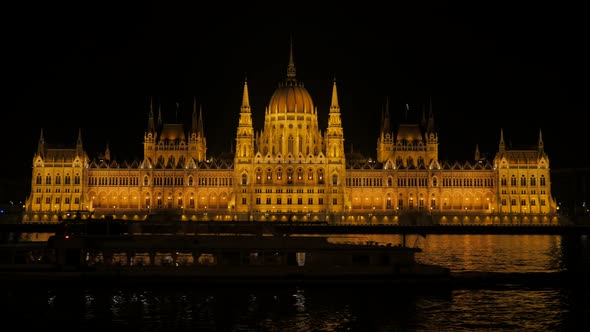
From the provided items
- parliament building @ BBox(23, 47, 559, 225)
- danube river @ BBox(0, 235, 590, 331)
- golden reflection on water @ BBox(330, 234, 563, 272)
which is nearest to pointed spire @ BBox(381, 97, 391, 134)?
parliament building @ BBox(23, 47, 559, 225)

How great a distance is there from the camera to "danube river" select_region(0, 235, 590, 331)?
47.0 metres

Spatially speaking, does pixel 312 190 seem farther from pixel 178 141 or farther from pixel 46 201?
pixel 46 201

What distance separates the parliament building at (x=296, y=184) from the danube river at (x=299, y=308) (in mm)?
97488

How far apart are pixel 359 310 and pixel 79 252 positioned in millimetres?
19432

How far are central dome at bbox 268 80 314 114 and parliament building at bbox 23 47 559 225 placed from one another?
228mm

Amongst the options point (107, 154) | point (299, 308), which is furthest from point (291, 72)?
point (299, 308)

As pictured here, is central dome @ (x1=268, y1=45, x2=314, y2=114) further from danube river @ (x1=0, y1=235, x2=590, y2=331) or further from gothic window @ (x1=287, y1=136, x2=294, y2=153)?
danube river @ (x1=0, y1=235, x2=590, y2=331)

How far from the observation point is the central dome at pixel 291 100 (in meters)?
170

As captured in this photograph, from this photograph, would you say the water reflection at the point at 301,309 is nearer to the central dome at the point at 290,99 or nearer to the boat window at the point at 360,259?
the boat window at the point at 360,259

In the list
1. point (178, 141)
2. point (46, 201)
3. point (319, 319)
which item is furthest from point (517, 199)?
point (319, 319)

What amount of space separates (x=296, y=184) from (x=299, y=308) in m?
108

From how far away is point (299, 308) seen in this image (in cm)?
5131

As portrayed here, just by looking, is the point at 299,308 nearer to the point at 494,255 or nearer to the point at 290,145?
the point at 494,255

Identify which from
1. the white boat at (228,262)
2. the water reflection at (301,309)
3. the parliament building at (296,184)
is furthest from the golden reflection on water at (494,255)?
the parliament building at (296,184)
